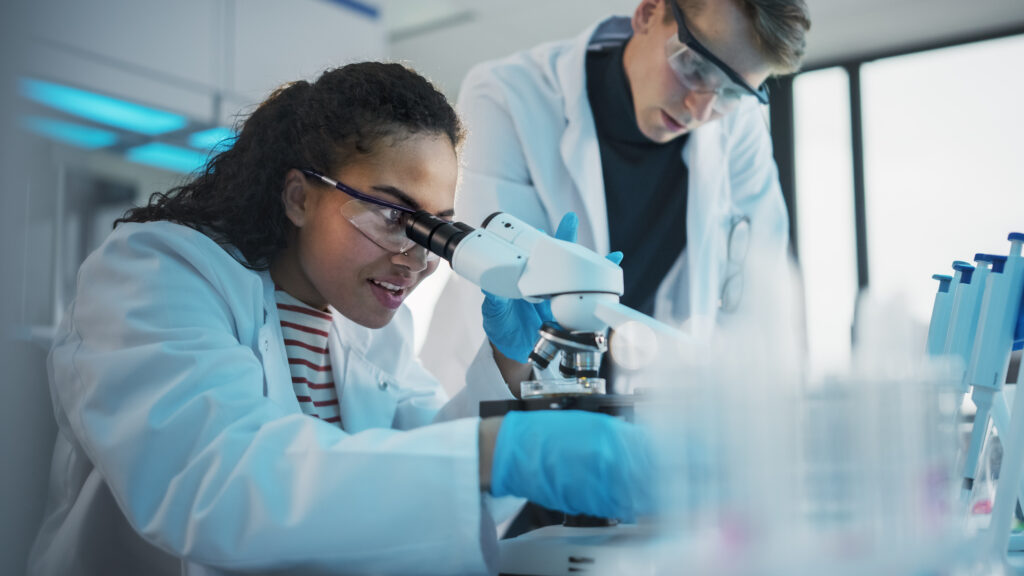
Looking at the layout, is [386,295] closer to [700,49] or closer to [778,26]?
[700,49]

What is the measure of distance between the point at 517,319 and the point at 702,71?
738 millimetres

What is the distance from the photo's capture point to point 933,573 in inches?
31.1

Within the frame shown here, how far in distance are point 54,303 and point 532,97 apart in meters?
1.76

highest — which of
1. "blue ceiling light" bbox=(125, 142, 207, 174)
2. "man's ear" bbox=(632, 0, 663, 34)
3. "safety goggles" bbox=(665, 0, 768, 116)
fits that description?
"man's ear" bbox=(632, 0, 663, 34)

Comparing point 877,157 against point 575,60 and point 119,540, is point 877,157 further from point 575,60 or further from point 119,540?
point 119,540

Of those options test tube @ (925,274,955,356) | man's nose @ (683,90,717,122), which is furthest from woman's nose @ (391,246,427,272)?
man's nose @ (683,90,717,122)

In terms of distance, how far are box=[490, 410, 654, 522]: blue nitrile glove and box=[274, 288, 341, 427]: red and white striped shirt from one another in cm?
60

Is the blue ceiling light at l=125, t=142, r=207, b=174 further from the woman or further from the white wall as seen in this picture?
the woman

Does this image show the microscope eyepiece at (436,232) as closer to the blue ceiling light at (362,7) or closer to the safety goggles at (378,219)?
the safety goggles at (378,219)

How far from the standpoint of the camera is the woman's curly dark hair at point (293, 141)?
53.2 inches

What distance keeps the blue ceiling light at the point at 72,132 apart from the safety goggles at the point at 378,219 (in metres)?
2.00

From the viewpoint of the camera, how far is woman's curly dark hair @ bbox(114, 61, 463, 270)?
1.35m

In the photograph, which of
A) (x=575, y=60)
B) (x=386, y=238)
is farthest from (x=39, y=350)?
(x=575, y=60)

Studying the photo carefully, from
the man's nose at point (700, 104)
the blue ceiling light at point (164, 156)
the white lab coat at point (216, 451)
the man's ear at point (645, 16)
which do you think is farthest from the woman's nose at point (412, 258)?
the blue ceiling light at point (164, 156)
